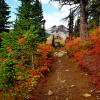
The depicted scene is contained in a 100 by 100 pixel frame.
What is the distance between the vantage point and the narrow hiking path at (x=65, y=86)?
13.5 metres

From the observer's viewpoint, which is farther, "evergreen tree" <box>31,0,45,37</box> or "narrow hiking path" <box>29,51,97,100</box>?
"evergreen tree" <box>31,0,45,37</box>

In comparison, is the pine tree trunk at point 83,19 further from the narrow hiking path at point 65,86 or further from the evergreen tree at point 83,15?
the narrow hiking path at point 65,86

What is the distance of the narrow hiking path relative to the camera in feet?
44.4

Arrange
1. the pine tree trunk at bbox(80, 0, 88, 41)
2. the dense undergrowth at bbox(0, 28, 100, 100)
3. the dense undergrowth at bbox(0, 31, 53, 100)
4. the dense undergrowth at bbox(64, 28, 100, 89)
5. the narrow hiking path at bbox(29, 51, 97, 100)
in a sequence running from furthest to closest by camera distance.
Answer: the pine tree trunk at bbox(80, 0, 88, 41)
the dense undergrowth at bbox(64, 28, 100, 89)
the narrow hiking path at bbox(29, 51, 97, 100)
the dense undergrowth at bbox(0, 28, 100, 100)
the dense undergrowth at bbox(0, 31, 53, 100)

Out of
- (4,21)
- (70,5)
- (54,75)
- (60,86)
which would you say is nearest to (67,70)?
(54,75)

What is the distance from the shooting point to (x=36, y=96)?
544 inches

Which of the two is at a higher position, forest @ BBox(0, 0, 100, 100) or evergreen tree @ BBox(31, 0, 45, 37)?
evergreen tree @ BBox(31, 0, 45, 37)

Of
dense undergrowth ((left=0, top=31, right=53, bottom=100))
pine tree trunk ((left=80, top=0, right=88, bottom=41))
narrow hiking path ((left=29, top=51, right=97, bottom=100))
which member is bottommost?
narrow hiking path ((left=29, top=51, right=97, bottom=100))

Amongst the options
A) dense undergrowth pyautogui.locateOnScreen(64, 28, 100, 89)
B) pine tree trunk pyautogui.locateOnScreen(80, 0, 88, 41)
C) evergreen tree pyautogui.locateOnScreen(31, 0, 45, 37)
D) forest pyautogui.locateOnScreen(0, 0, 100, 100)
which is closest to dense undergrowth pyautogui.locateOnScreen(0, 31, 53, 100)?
forest pyautogui.locateOnScreen(0, 0, 100, 100)

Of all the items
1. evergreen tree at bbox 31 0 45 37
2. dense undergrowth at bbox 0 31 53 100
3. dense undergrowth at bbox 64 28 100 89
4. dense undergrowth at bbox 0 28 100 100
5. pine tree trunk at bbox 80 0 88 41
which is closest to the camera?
dense undergrowth at bbox 0 31 53 100

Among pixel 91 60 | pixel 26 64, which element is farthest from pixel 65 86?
pixel 26 64

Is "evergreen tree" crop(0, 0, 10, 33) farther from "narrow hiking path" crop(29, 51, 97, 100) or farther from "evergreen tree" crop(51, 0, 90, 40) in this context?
"narrow hiking path" crop(29, 51, 97, 100)

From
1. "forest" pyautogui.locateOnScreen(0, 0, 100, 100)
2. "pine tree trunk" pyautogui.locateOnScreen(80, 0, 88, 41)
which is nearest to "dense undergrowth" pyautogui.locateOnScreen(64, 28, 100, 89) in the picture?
"forest" pyautogui.locateOnScreen(0, 0, 100, 100)

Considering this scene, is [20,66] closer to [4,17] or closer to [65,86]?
[65,86]
